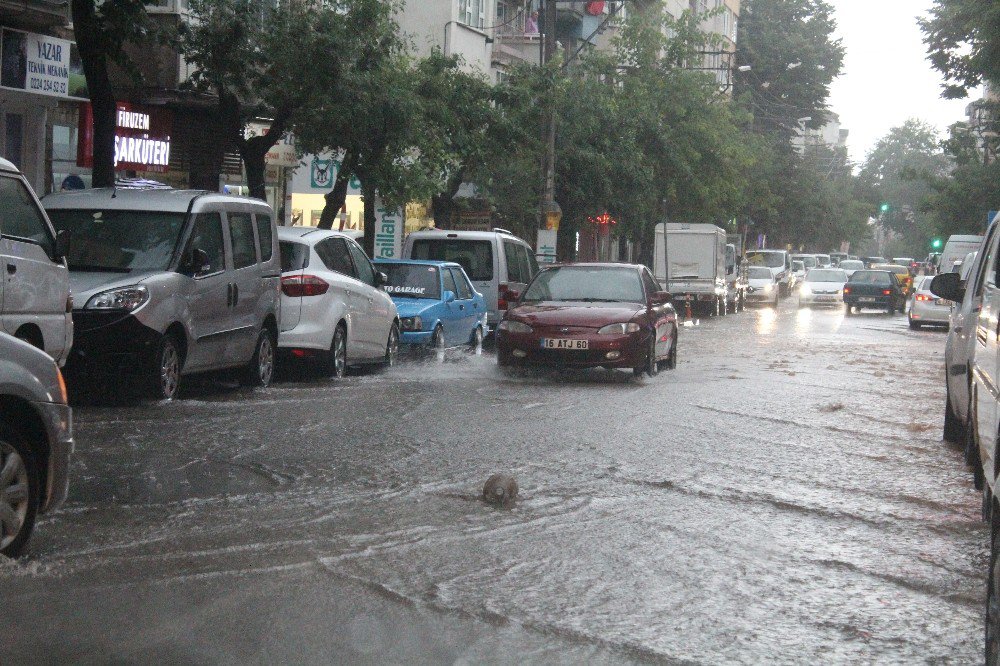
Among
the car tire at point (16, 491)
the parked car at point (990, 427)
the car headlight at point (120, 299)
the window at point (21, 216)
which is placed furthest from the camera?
the car headlight at point (120, 299)

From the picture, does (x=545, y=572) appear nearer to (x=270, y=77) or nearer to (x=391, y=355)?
(x=391, y=355)

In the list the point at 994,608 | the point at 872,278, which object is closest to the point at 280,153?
the point at 872,278

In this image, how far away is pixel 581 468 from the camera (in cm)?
988

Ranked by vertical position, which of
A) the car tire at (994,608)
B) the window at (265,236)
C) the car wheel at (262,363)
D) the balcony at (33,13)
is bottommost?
the car wheel at (262,363)

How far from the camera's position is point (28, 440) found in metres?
6.50

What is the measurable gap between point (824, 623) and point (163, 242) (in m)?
8.92

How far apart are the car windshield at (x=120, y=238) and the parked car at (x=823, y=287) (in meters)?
43.2

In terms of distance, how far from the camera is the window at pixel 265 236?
14.9 m

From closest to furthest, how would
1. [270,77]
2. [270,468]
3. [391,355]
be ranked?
[270,468] → [391,355] → [270,77]

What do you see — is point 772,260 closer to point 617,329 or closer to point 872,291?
point 872,291

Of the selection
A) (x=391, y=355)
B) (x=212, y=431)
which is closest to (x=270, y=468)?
(x=212, y=431)

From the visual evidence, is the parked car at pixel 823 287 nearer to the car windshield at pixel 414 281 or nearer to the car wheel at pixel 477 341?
the car wheel at pixel 477 341

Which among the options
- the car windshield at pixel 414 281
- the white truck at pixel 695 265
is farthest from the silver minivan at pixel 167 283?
the white truck at pixel 695 265

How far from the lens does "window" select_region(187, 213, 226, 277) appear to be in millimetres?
13594
